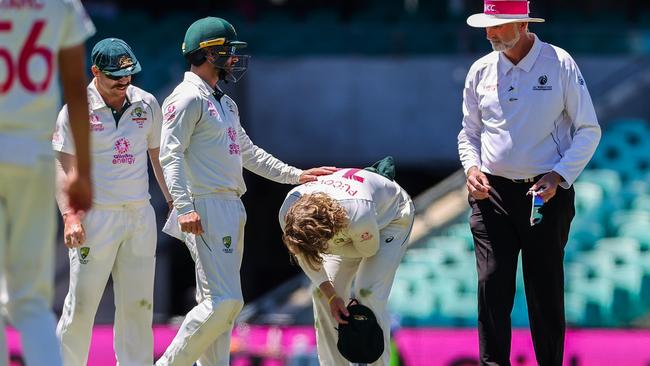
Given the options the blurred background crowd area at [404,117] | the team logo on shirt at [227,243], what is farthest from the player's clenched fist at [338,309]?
the blurred background crowd area at [404,117]

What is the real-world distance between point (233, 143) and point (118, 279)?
853 mm

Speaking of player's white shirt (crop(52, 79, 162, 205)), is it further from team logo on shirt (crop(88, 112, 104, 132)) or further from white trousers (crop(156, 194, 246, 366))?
white trousers (crop(156, 194, 246, 366))

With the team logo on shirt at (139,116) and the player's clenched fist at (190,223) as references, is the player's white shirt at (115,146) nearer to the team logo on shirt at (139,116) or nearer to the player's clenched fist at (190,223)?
the team logo on shirt at (139,116)

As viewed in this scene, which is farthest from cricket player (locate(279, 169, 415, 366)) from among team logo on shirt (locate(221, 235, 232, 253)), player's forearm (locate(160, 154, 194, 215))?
player's forearm (locate(160, 154, 194, 215))

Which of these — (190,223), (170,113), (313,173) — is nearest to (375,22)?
(313,173)

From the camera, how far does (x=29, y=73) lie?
15.1 ft

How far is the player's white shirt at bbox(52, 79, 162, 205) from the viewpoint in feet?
21.1

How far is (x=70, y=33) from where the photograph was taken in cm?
470

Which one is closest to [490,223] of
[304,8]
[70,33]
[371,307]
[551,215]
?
[551,215]

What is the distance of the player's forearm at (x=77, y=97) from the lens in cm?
466

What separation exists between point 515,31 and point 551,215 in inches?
33.7

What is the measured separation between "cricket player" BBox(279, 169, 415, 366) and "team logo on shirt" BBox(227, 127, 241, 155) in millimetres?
341

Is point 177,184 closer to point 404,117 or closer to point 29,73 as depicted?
point 29,73

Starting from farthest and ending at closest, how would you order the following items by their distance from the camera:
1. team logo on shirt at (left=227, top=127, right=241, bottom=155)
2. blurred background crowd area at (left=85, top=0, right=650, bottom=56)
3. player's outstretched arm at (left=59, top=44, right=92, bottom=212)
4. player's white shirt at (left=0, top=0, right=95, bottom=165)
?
blurred background crowd area at (left=85, top=0, right=650, bottom=56)
team logo on shirt at (left=227, top=127, right=241, bottom=155)
player's outstretched arm at (left=59, top=44, right=92, bottom=212)
player's white shirt at (left=0, top=0, right=95, bottom=165)
